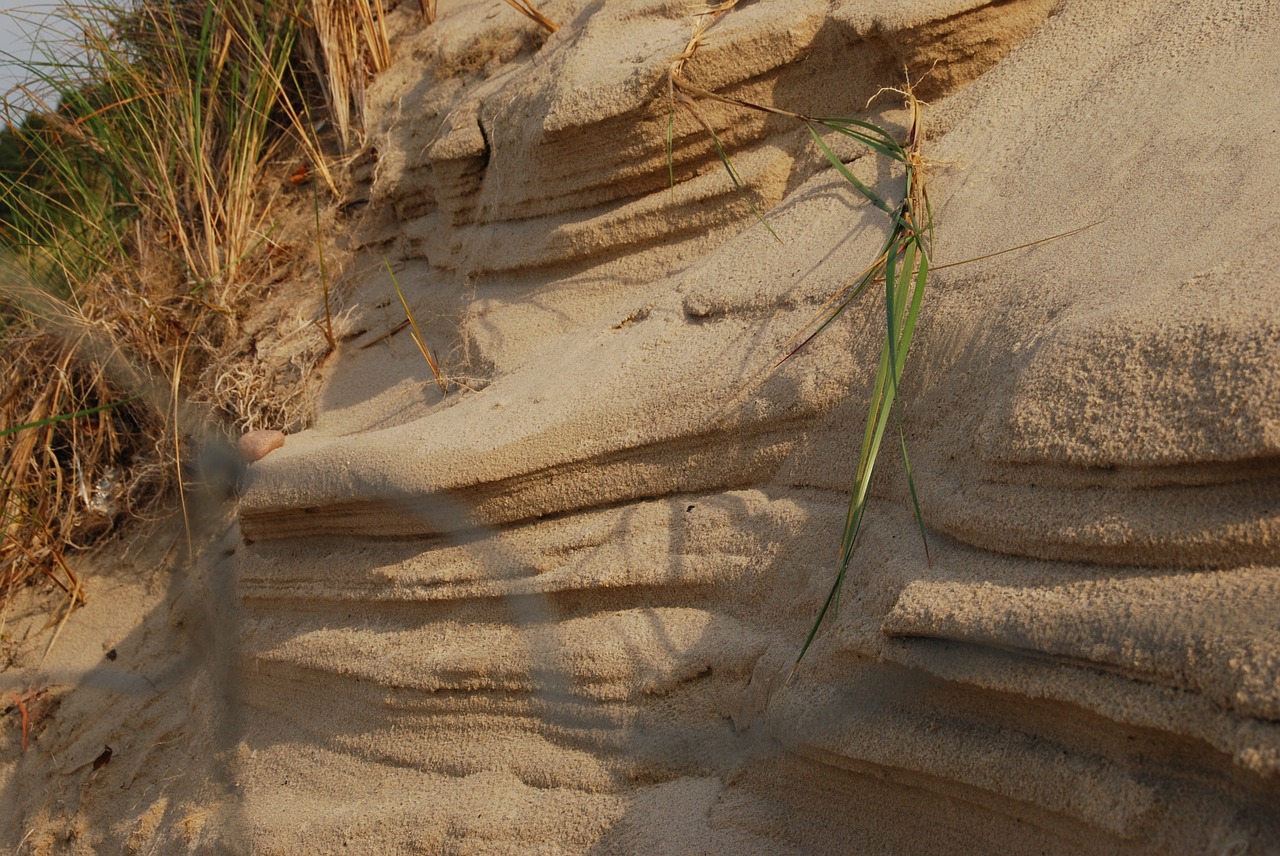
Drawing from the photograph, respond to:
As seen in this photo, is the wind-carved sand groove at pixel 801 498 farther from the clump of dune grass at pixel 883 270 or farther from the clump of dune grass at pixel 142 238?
the clump of dune grass at pixel 142 238

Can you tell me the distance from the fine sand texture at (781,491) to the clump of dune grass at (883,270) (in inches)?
1.4

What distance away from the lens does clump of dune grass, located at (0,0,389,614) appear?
3506mm

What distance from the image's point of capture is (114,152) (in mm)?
3820

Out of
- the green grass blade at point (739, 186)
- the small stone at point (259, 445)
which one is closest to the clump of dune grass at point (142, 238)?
the small stone at point (259, 445)

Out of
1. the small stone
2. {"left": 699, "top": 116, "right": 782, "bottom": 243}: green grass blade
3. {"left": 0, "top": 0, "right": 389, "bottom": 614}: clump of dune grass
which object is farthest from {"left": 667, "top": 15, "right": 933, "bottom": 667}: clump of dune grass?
{"left": 0, "top": 0, "right": 389, "bottom": 614}: clump of dune grass

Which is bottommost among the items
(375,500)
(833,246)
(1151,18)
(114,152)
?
(375,500)

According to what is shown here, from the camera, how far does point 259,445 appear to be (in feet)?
9.21

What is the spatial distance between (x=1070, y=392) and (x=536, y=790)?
1135 mm

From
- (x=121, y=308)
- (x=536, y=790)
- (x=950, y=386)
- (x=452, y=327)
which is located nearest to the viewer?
(x=950, y=386)

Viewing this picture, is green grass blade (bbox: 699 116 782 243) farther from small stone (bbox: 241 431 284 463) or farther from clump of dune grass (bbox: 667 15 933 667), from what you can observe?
small stone (bbox: 241 431 284 463)

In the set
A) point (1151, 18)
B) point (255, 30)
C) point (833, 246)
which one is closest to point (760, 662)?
point (833, 246)

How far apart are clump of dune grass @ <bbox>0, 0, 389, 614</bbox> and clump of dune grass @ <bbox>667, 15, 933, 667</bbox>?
1.44 m

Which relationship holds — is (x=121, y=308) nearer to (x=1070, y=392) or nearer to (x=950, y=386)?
(x=950, y=386)

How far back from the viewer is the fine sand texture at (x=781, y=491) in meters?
1.29
